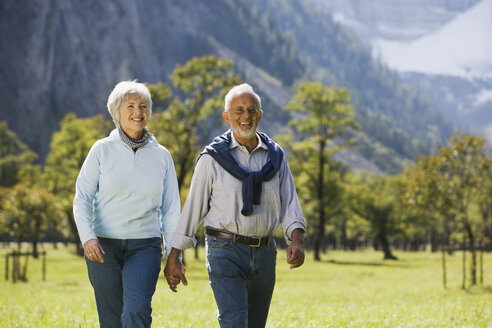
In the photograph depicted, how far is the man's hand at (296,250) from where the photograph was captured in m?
5.89

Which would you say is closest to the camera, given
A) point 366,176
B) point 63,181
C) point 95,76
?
point 63,181

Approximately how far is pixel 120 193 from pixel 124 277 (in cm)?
90

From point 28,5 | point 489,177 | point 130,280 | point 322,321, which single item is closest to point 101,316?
point 130,280

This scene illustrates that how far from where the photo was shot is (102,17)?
170500mm

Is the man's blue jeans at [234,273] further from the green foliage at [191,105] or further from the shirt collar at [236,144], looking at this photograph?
the green foliage at [191,105]

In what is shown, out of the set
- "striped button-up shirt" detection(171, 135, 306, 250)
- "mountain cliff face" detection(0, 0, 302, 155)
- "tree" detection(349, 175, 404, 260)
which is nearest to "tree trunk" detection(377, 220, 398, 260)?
"tree" detection(349, 175, 404, 260)

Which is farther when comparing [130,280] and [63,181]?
[63,181]

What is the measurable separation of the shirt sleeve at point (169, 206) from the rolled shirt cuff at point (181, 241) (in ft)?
1.01

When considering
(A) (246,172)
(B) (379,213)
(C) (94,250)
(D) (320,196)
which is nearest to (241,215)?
(A) (246,172)

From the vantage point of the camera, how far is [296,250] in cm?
591

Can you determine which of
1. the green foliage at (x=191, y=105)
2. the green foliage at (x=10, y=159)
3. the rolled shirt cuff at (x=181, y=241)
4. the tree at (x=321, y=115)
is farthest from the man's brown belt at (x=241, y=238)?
the green foliage at (x=10, y=159)

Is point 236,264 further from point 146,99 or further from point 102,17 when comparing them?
point 102,17

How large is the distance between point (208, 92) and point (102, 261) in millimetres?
35250

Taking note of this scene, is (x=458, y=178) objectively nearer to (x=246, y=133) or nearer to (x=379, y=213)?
(x=246, y=133)
